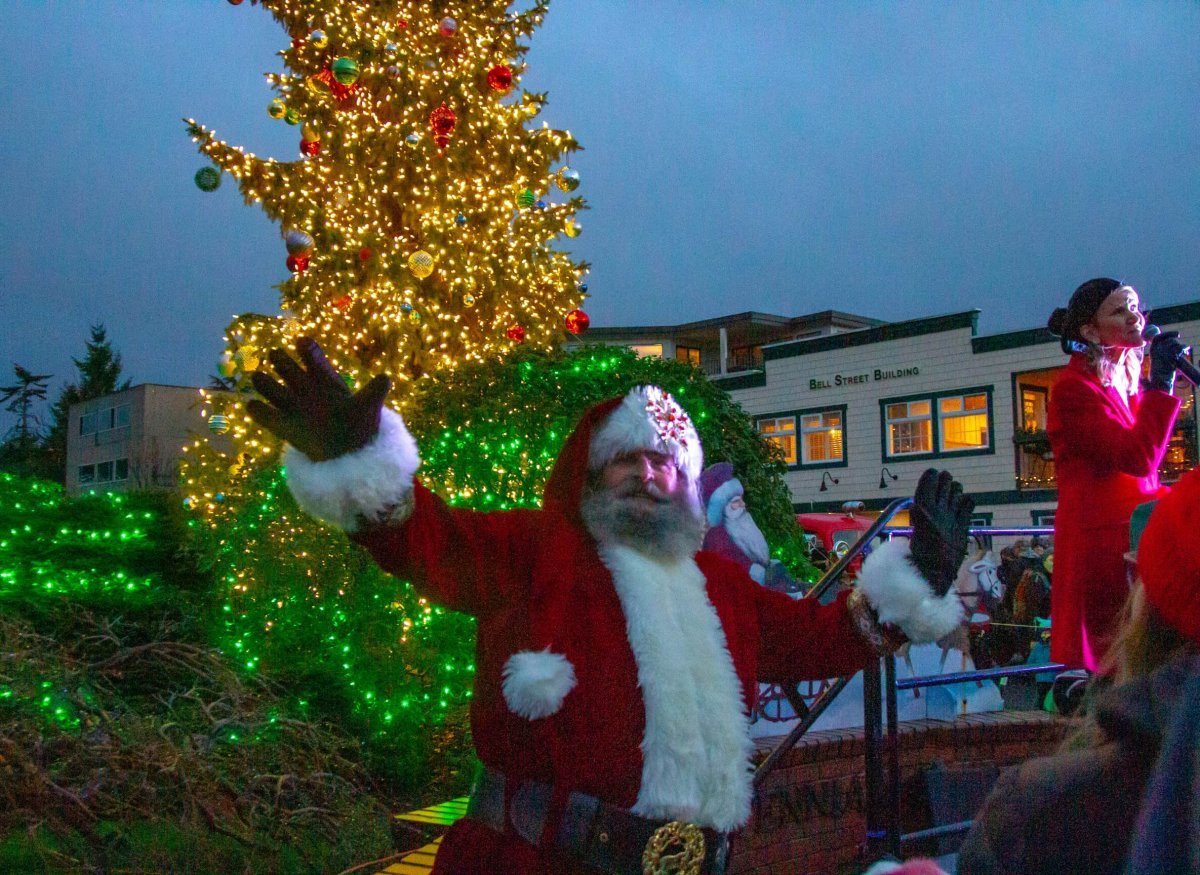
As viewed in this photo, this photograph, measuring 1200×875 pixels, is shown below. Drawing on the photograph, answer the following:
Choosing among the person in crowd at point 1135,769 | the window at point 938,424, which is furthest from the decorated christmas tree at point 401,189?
the window at point 938,424

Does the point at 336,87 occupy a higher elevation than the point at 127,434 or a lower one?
lower

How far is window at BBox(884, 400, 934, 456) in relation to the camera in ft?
90.6

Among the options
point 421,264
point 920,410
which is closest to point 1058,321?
point 421,264

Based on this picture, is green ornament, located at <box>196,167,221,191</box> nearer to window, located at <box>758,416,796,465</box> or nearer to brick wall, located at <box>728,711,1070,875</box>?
brick wall, located at <box>728,711,1070,875</box>

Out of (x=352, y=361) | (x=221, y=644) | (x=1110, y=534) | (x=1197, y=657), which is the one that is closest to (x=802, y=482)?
(x=352, y=361)

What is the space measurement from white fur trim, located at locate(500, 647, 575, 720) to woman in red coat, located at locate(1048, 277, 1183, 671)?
6.49 ft

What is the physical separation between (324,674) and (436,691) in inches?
29.6

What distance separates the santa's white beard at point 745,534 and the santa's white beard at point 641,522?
6.97 feet

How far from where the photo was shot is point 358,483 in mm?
2264

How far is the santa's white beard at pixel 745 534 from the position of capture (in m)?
4.92

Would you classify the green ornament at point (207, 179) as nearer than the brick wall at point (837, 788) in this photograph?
No

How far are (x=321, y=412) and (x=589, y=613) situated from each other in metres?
0.78

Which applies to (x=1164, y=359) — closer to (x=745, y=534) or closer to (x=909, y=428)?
(x=745, y=534)

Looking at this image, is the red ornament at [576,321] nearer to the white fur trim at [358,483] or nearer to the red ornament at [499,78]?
the red ornament at [499,78]
